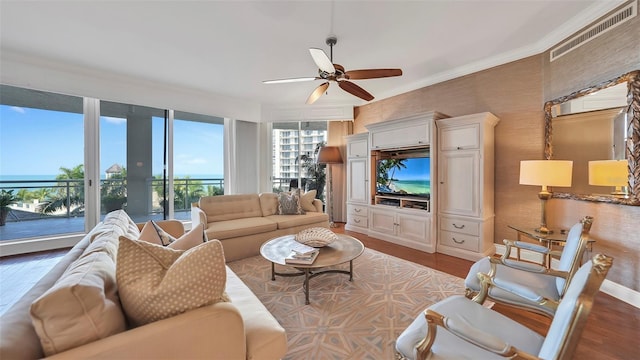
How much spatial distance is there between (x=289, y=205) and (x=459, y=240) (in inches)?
101

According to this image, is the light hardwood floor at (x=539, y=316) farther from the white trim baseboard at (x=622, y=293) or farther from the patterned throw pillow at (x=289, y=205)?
the patterned throw pillow at (x=289, y=205)

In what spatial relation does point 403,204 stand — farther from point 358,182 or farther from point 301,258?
point 301,258

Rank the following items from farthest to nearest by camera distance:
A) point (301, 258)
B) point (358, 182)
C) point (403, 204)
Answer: point (358, 182) → point (403, 204) → point (301, 258)

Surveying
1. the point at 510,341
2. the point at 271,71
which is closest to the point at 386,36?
the point at 271,71

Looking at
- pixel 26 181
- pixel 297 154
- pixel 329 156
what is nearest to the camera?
pixel 26 181

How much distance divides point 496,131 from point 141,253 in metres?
4.07

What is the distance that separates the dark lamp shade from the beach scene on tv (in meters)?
1.09

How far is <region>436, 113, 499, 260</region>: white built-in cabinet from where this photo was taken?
125 inches

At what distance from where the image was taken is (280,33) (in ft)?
8.95

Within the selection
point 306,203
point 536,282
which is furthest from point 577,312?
point 306,203

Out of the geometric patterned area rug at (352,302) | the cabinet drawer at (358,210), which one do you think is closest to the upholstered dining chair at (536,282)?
the geometric patterned area rug at (352,302)

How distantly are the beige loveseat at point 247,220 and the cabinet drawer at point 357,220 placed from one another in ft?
2.57

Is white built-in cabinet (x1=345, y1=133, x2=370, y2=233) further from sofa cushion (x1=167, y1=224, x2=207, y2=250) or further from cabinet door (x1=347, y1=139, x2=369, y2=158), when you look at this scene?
sofa cushion (x1=167, y1=224, x2=207, y2=250)

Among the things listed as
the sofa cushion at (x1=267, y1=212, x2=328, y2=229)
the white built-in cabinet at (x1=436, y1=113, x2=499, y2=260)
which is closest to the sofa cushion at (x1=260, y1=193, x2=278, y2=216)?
the sofa cushion at (x1=267, y1=212, x2=328, y2=229)
